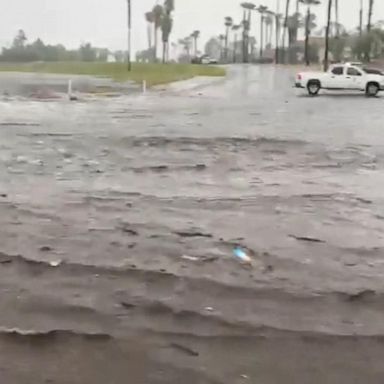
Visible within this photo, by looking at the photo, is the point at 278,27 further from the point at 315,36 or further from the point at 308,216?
the point at 308,216

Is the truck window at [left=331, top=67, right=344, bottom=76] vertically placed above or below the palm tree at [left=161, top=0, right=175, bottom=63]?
below

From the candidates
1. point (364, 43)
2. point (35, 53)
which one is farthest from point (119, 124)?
point (35, 53)

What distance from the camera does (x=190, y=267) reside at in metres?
7.55

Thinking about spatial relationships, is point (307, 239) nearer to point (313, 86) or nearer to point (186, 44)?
point (313, 86)

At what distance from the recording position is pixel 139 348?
215 inches

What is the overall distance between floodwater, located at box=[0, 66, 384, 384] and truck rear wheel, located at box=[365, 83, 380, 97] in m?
30.7

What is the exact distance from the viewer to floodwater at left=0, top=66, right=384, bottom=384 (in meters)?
5.32

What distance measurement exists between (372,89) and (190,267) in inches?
1656

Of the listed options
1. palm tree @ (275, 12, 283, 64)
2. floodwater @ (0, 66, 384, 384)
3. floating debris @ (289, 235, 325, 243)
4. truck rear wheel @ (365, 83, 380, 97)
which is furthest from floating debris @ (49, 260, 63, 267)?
palm tree @ (275, 12, 283, 64)

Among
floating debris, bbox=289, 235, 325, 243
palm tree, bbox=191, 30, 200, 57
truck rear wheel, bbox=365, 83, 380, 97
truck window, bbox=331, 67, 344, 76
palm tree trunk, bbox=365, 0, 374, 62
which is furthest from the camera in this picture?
palm tree, bbox=191, 30, 200, 57

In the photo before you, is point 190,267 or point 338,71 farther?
point 338,71

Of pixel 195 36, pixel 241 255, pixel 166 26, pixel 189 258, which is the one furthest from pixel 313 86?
pixel 195 36

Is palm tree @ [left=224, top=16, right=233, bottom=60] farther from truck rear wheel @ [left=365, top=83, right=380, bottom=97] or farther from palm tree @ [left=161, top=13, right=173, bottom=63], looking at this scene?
truck rear wheel @ [left=365, top=83, right=380, bottom=97]

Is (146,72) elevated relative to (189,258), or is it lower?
lower
